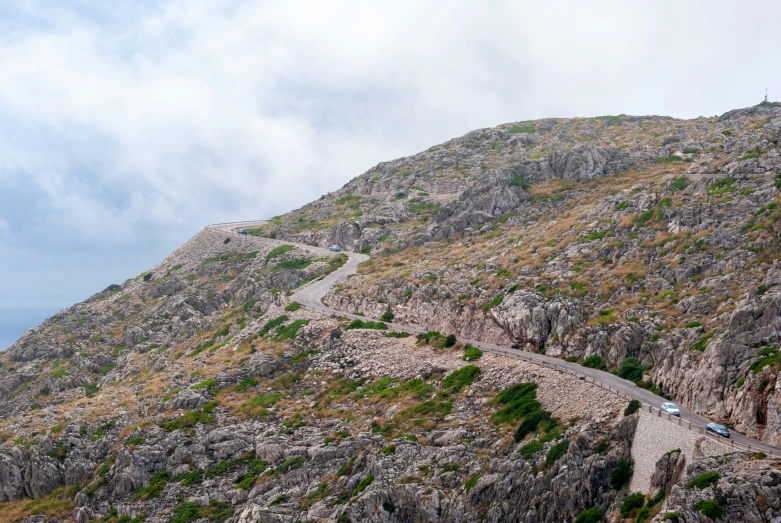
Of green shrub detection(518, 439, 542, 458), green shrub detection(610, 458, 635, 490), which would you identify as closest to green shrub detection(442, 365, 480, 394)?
green shrub detection(518, 439, 542, 458)

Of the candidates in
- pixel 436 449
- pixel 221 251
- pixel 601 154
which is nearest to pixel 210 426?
pixel 436 449

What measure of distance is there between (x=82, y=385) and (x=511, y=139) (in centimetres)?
9132

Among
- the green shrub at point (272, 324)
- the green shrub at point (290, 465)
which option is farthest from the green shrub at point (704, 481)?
the green shrub at point (272, 324)

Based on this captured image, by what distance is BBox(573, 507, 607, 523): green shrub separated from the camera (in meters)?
39.9

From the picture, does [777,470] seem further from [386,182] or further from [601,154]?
[386,182]

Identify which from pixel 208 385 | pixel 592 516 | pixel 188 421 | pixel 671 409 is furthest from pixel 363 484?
pixel 208 385

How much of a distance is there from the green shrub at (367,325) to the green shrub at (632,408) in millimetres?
36380

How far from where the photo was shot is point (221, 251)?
127m

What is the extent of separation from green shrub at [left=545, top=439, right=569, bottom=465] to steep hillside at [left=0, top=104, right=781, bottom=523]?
54cm

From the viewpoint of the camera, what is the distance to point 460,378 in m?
62.0

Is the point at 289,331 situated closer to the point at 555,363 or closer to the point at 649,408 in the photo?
the point at 555,363

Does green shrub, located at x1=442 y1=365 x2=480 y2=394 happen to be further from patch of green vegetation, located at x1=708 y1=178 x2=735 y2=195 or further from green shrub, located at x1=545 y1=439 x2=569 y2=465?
patch of green vegetation, located at x1=708 y1=178 x2=735 y2=195

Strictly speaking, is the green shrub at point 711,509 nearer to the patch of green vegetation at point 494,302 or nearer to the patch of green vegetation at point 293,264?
the patch of green vegetation at point 494,302

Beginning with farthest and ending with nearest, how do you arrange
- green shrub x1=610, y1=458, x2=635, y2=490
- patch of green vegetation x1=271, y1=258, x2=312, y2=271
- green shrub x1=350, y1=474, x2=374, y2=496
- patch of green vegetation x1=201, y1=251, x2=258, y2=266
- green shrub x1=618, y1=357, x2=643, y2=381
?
patch of green vegetation x1=201, y1=251, x2=258, y2=266, patch of green vegetation x1=271, y1=258, x2=312, y2=271, green shrub x1=618, y1=357, x2=643, y2=381, green shrub x1=350, y1=474, x2=374, y2=496, green shrub x1=610, y1=458, x2=635, y2=490
